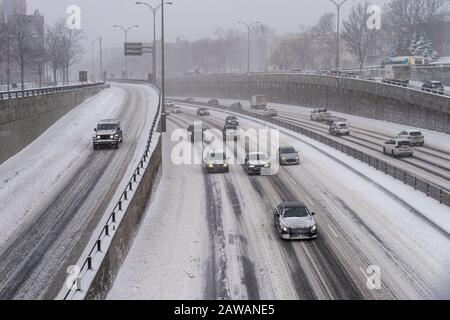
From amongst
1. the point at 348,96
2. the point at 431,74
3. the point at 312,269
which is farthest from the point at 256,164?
the point at 431,74

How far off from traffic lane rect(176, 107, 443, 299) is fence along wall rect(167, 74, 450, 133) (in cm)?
3046

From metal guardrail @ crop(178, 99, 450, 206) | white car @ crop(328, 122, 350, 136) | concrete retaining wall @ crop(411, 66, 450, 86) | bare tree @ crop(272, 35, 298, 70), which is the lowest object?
metal guardrail @ crop(178, 99, 450, 206)

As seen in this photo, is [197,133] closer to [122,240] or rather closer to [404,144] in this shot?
[404,144]

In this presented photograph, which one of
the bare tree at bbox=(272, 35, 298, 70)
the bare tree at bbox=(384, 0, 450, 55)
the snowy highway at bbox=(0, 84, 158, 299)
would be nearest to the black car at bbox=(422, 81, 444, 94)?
the snowy highway at bbox=(0, 84, 158, 299)

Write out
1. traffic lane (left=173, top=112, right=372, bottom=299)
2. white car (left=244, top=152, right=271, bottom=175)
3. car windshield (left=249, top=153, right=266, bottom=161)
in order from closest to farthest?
1. traffic lane (left=173, top=112, right=372, bottom=299)
2. white car (left=244, top=152, right=271, bottom=175)
3. car windshield (left=249, top=153, right=266, bottom=161)

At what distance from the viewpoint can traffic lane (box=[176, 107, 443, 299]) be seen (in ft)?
75.9

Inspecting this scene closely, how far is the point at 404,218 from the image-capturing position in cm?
3173

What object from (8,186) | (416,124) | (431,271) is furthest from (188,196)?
(416,124)

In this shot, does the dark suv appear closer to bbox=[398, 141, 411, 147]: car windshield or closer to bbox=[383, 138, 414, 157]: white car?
bbox=[383, 138, 414, 157]: white car

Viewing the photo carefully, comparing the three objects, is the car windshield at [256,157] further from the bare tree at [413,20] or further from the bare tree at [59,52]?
the bare tree at [413,20]

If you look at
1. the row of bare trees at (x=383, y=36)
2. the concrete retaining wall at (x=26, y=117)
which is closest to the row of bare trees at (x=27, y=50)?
the concrete retaining wall at (x=26, y=117)

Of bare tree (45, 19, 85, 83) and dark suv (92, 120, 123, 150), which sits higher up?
bare tree (45, 19, 85, 83)

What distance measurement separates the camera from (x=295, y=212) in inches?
1145

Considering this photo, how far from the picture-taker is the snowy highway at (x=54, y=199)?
24.3 meters
